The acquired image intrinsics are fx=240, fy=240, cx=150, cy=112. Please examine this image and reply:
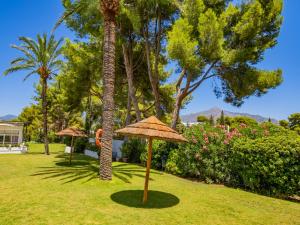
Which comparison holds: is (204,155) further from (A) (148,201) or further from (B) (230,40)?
(B) (230,40)

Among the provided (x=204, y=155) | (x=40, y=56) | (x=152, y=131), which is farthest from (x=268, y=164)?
(x=40, y=56)

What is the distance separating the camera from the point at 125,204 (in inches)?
302

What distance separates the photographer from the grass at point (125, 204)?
6.37 m

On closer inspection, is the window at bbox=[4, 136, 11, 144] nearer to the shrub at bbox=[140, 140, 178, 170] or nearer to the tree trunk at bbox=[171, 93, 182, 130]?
the shrub at bbox=[140, 140, 178, 170]

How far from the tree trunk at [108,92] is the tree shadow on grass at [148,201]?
1.87m

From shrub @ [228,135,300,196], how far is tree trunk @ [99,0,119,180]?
5.73m

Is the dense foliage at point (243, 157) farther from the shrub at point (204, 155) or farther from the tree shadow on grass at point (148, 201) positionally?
the tree shadow on grass at point (148, 201)

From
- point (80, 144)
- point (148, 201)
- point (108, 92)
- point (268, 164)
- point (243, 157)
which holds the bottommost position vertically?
point (148, 201)

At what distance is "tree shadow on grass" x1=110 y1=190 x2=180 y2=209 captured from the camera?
7746 mm

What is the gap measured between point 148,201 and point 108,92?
17.1 feet

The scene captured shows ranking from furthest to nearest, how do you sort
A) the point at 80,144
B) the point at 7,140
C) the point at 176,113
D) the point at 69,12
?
1. the point at 7,140
2. the point at 80,144
3. the point at 176,113
4. the point at 69,12

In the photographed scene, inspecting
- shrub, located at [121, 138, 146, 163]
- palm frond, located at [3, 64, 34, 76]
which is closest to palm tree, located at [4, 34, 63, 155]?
palm frond, located at [3, 64, 34, 76]

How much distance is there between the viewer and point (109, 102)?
11.0 m

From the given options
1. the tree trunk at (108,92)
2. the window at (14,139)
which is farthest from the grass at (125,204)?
the window at (14,139)
